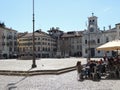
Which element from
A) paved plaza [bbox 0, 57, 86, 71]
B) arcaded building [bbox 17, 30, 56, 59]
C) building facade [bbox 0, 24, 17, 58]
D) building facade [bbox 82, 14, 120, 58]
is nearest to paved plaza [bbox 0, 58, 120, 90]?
paved plaza [bbox 0, 57, 86, 71]

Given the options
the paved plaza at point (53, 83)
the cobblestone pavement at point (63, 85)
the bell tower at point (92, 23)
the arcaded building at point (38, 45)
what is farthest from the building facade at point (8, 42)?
the cobblestone pavement at point (63, 85)

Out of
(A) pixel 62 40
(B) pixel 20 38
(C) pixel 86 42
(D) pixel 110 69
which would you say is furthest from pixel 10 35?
(D) pixel 110 69

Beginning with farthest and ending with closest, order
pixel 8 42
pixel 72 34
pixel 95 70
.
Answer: pixel 72 34 → pixel 8 42 → pixel 95 70

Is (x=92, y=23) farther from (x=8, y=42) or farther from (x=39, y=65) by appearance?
(x=39, y=65)

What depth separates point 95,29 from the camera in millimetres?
85750

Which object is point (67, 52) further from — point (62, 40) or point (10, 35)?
point (10, 35)

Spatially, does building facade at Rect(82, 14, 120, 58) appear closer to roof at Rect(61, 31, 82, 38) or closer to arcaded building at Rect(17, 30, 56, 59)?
roof at Rect(61, 31, 82, 38)

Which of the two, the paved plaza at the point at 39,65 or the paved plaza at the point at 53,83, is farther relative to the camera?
the paved plaza at the point at 39,65

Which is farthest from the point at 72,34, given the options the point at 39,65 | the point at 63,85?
the point at 63,85

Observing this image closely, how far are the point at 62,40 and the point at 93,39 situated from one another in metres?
29.1

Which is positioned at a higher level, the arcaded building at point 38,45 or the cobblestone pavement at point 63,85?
the arcaded building at point 38,45

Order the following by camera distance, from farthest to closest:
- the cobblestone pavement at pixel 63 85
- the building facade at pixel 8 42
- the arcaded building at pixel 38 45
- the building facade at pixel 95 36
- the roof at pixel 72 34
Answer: the arcaded building at pixel 38 45 → the roof at pixel 72 34 → the building facade at pixel 8 42 → the building facade at pixel 95 36 → the cobblestone pavement at pixel 63 85

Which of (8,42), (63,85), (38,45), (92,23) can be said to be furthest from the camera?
(38,45)

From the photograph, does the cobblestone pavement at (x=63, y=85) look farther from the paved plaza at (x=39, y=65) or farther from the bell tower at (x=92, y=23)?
the bell tower at (x=92, y=23)
